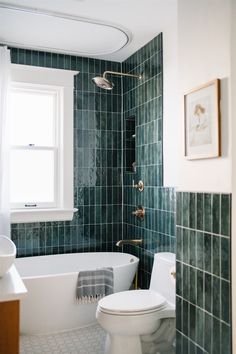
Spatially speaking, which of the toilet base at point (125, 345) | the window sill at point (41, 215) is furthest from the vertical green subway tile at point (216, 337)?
the window sill at point (41, 215)

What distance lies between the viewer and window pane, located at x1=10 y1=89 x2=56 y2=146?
368 centimetres

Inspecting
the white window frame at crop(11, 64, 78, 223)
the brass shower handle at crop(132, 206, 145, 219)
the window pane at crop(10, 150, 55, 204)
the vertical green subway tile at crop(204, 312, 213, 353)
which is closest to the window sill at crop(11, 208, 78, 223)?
the white window frame at crop(11, 64, 78, 223)

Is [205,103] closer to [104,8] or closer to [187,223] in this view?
[187,223]

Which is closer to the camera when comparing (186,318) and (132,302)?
(186,318)

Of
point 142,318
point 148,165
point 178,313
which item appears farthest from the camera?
point 148,165

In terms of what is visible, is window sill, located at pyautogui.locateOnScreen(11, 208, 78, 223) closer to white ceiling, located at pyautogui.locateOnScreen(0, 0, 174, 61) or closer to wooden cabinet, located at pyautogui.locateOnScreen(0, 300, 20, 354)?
white ceiling, located at pyautogui.locateOnScreen(0, 0, 174, 61)

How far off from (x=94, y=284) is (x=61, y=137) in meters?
1.57

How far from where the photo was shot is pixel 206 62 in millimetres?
1867

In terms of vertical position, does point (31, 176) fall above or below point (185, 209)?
above

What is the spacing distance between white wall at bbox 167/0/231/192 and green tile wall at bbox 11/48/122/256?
74.0 inches

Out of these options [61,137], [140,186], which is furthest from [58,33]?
[140,186]

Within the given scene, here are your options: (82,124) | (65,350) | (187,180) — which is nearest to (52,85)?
(82,124)

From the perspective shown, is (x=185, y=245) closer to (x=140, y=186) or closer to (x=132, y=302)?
(x=132, y=302)

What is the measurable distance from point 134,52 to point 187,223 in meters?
2.31
